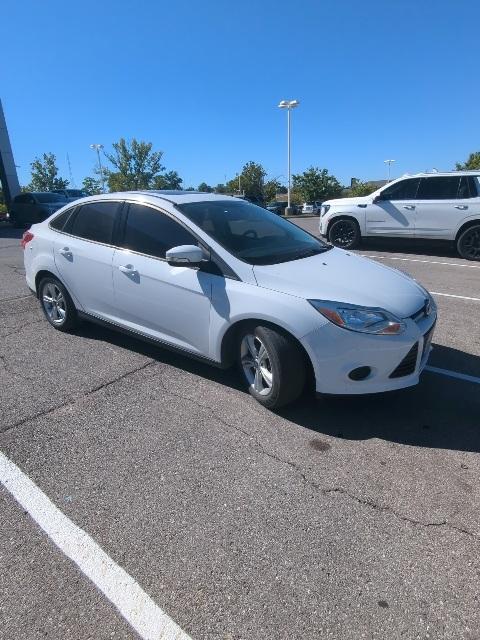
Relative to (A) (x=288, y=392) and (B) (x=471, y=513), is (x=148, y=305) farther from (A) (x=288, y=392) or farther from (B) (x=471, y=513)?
(B) (x=471, y=513)

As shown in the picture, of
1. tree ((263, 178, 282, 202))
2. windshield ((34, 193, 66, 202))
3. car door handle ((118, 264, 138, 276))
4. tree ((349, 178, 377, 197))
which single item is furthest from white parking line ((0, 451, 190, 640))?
tree ((263, 178, 282, 202))

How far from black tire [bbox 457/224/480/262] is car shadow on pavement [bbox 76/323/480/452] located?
6.53 meters

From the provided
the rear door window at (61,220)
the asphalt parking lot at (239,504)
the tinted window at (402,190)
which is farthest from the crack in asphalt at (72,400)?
the tinted window at (402,190)

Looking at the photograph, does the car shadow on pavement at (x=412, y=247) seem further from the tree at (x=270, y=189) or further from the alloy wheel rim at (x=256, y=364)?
the tree at (x=270, y=189)

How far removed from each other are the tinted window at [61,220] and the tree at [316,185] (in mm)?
54018

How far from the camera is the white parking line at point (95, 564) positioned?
1760 millimetres

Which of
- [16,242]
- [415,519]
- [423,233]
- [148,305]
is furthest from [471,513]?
[16,242]

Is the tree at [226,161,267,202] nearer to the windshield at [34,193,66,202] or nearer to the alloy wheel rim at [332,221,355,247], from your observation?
the windshield at [34,193,66,202]

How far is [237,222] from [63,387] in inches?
80.5

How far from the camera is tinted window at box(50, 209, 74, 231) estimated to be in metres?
4.81

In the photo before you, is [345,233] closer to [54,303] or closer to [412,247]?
[412,247]

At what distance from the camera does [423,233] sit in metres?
10.0

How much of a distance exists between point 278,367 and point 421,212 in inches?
326

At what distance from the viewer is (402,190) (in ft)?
33.9
